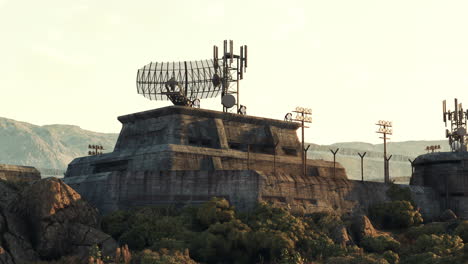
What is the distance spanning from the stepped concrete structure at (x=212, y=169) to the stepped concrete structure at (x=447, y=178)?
226 centimetres

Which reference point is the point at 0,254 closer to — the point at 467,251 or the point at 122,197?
the point at 122,197

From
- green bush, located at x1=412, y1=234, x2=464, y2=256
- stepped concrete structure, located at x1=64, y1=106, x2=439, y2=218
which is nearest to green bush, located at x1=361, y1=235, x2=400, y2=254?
green bush, located at x1=412, y1=234, x2=464, y2=256

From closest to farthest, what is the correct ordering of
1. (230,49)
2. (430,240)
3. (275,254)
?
1. (275,254)
2. (430,240)
3. (230,49)

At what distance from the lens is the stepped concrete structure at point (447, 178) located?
97.6 meters

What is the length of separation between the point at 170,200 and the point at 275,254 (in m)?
16.3

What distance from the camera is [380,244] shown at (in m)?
73.6

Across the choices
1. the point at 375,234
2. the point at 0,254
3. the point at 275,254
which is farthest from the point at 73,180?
the point at 375,234

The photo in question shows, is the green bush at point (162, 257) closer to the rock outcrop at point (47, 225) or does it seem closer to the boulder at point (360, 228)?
the rock outcrop at point (47, 225)

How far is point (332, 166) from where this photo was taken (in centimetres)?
9975

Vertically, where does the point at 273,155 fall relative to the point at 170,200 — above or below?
above

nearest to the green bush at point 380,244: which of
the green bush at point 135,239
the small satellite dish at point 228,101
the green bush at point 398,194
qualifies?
the green bush at point 398,194

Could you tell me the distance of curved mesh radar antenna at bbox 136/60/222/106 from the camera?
3917 inches

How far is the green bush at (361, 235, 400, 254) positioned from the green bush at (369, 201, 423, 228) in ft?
35.1

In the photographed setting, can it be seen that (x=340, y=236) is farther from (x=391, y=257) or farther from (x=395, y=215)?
(x=395, y=215)
